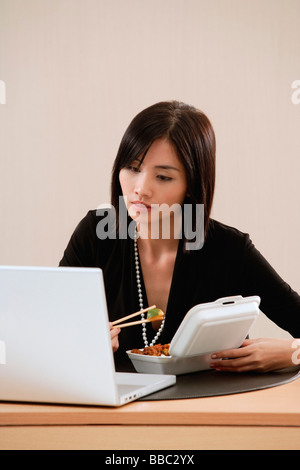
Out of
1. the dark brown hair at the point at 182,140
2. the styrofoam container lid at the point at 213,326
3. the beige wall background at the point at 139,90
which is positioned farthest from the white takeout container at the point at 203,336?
the beige wall background at the point at 139,90

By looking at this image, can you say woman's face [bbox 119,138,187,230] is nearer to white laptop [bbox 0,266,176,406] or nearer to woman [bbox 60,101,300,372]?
woman [bbox 60,101,300,372]

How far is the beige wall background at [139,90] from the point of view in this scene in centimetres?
319

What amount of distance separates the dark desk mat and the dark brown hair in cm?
59

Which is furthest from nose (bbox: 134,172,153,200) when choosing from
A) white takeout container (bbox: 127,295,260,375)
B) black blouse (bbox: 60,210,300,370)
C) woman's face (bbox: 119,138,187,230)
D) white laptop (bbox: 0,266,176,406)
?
white laptop (bbox: 0,266,176,406)

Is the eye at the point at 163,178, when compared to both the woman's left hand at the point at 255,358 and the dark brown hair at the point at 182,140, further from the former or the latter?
the woman's left hand at the point at 255,358

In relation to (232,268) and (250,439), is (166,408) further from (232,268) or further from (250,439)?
(232,268)

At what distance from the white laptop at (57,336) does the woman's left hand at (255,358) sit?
37 cm

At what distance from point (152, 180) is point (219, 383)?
610 millimetres

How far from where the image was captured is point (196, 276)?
1881mm

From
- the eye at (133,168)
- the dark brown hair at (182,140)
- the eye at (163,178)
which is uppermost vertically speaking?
the dark brown hair at (182,140)

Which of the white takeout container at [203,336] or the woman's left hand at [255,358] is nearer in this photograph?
the white takeout container at [203,336]

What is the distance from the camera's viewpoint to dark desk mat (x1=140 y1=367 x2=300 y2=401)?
1.15m

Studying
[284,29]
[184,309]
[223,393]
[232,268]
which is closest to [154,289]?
[184,309]

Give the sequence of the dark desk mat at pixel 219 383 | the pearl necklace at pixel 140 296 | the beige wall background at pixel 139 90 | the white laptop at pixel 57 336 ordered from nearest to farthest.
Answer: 1. the white laptop at pixel 57 336
2. the dark desk mat at pixel 219 383
3. the pearl necklace at pixel 140 296
4. the beige wall background at pixel 139 90
